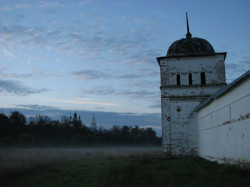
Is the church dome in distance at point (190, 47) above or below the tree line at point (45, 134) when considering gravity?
above

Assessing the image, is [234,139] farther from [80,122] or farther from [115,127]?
[115,127]

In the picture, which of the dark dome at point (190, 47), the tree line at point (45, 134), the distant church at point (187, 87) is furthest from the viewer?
the tree line at point (45, 134)

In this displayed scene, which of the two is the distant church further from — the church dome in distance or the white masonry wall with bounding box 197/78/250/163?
the white masonry wall with bounding box 197/78/250/163

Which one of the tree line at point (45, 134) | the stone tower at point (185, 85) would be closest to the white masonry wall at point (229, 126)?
the stone tower at point (185, 85)

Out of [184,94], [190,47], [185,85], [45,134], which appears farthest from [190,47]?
[45,134]

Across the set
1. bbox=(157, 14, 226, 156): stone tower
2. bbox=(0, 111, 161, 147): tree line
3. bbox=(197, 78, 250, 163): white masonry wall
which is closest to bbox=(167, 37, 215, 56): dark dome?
bbox=(157, 14, 226, 156): stone tower

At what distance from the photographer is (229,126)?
40.5 feet

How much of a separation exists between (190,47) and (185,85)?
3619 millimetres

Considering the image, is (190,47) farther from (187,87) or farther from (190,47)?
(187,87)

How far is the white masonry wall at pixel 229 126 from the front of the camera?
10130 millimetres

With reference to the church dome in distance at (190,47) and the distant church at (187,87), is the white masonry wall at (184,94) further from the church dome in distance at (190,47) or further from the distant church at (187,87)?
the church dome in distance at (190,47)

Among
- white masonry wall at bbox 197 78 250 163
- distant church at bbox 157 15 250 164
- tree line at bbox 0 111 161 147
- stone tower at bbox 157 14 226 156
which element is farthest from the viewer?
tree line at bbox 0 111 161 147

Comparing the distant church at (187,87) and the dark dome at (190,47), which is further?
the dark dome at (190,47)

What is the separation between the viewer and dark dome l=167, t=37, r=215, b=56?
2353cm
